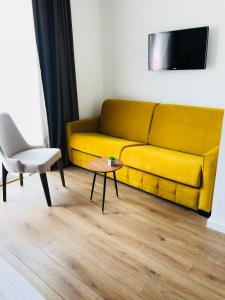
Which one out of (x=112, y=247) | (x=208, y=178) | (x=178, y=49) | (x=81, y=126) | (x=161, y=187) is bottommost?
(x=112, y=247)

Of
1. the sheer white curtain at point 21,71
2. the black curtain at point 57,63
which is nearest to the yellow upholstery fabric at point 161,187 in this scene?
the black curtain at point 57,63

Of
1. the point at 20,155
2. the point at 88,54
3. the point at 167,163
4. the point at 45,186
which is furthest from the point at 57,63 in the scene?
the point at 167,163

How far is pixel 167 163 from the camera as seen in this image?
7.64 feet

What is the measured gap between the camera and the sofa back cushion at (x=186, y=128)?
250 cm

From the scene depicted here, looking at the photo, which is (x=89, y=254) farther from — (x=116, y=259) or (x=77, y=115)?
(x=77, y=115)

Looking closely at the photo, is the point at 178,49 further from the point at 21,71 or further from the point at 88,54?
the point at 21,71

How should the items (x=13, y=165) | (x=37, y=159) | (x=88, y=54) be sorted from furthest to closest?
(x=88, y=54) < (x=37, y=159) < (x=13, y=165)

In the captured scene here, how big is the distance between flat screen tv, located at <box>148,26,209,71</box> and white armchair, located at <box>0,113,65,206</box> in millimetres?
1615

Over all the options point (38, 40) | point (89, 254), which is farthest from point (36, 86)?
point (89, 254)

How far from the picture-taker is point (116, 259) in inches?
70.5

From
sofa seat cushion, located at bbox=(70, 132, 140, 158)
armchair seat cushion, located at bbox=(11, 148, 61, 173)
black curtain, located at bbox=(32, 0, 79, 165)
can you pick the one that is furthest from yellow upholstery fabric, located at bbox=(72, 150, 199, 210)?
black curtain, located at bbox=(32, 0, 79, 165)

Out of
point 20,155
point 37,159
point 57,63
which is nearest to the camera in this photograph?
point 37,159

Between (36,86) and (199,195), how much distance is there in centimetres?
226

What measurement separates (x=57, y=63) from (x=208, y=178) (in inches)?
87.9
